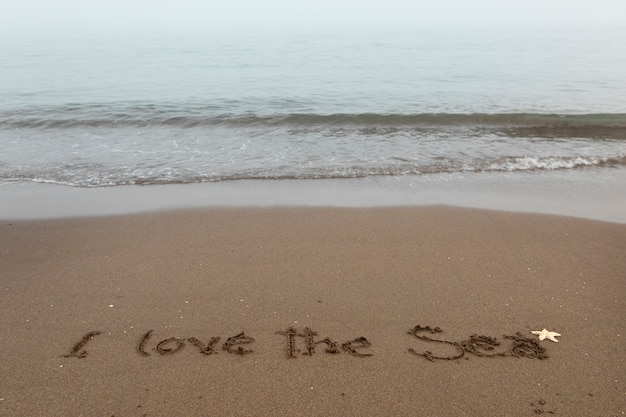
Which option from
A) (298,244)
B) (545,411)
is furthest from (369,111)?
(545,411)

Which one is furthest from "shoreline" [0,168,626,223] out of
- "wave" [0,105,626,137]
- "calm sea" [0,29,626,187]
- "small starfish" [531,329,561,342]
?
"wave" [0,105,626,137]

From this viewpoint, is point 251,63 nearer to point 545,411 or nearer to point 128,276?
point 128,276

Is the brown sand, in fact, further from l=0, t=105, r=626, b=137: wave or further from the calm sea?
l=0, t=105, r=626, b=137: wave

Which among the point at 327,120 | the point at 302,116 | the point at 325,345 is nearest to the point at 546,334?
the point at 325,345

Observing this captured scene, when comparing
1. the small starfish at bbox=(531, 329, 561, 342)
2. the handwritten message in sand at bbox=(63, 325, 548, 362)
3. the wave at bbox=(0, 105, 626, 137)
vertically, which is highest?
the wave at bbox=(0, 105, 626, 137)

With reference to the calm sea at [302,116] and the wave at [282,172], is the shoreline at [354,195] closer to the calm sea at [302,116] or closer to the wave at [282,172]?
the wave at [282,172]

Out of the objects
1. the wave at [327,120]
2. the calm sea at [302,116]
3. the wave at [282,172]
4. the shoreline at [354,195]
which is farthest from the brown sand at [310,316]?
the wave at [327,120]

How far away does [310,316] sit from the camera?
4004mm

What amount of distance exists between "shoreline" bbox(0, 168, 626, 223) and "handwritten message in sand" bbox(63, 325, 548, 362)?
287 centimetres

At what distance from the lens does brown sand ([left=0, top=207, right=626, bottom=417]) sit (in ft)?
10.4

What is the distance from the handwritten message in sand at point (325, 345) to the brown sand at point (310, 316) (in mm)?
13

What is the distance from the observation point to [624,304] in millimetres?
4141

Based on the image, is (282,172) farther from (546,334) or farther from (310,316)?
(546,334)

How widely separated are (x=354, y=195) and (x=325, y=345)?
3531mm
